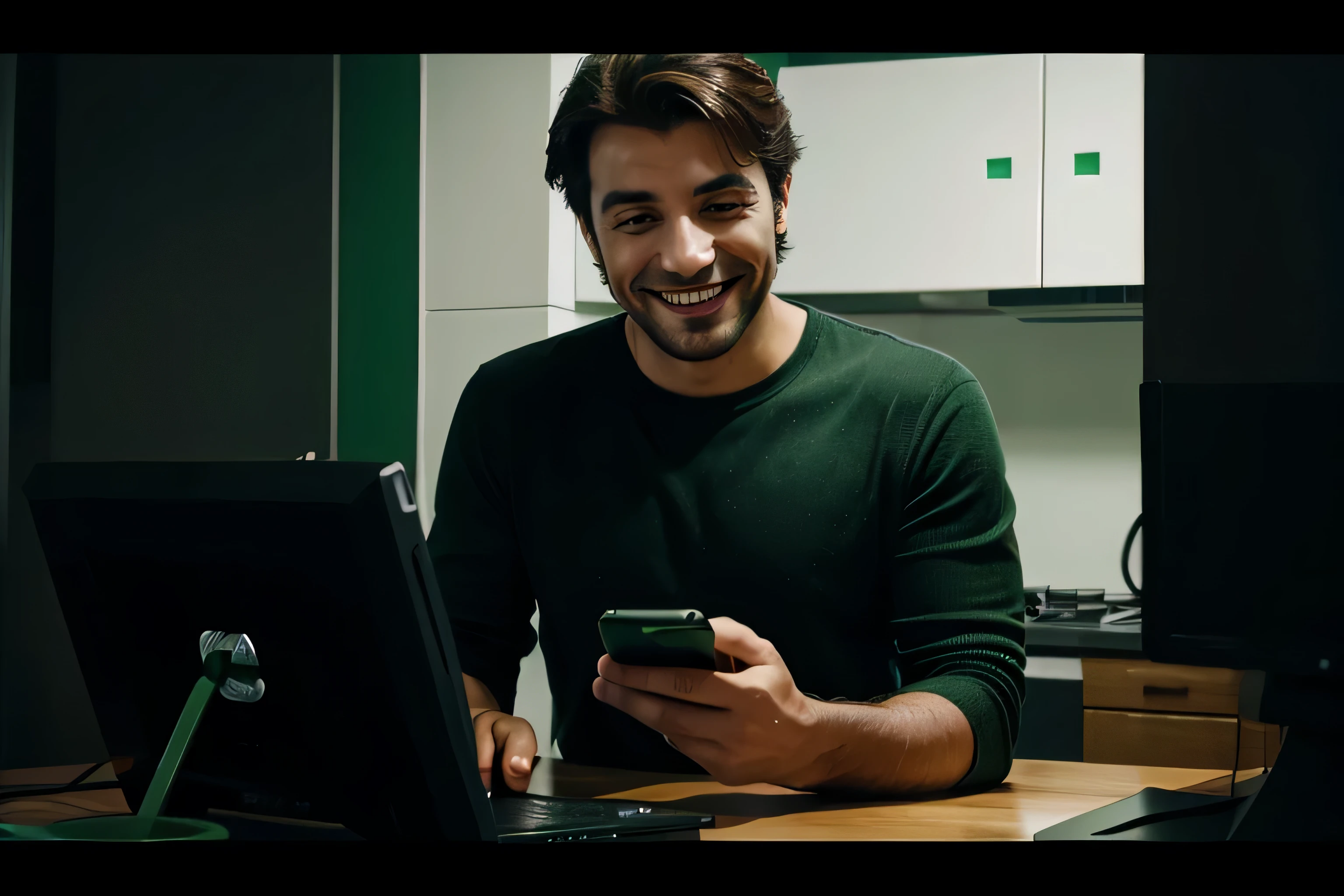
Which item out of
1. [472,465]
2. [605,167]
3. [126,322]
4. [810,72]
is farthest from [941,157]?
[126,322]

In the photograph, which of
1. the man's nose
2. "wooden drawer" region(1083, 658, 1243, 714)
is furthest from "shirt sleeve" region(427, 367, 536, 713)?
"wooden drawer" region(1083, 658, 1243, 714)

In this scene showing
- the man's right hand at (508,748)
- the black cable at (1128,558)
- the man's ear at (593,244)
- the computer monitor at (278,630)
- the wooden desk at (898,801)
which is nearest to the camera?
the computer monitor at (278,630)

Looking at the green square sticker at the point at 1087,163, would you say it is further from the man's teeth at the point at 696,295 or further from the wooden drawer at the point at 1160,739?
the man's teeth at the point at 696,295

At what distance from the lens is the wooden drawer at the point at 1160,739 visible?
2318mm

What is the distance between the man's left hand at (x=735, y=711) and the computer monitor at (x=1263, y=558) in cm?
30

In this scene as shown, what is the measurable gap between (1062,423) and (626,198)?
1690mm

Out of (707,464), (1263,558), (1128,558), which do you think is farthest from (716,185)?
(1128,558)

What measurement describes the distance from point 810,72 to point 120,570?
2.10 meters

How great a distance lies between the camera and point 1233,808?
938 mm

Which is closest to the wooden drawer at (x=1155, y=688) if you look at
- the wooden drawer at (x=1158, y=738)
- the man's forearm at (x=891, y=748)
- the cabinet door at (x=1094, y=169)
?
the wooden drawer at (x=1158, y=738)

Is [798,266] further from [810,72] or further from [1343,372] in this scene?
[1343,372]

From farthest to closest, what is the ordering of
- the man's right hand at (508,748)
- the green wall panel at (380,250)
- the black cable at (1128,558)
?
the black cable at (1128,558)
the green wall panel at (380,250)
the man's right hand at (508,748)

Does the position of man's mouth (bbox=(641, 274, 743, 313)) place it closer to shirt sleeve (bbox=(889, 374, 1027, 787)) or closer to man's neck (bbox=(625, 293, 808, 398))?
man's neck (bbox=(625, 293, 808, 398))

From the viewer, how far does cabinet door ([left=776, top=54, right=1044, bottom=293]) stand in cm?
245
